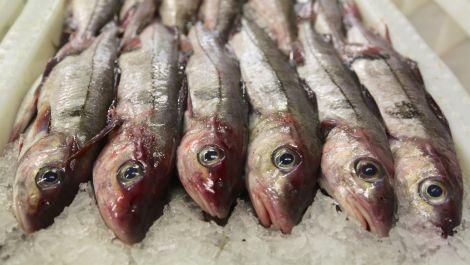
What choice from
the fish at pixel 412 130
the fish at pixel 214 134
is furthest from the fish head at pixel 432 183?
the fish at pixel 214 134

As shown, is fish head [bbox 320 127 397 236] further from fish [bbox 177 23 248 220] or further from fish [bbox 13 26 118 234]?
fish [bbox 13 26 118 234]

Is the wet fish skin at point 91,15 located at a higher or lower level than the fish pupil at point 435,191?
lower

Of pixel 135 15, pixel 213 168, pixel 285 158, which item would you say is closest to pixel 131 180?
pixel 213 168

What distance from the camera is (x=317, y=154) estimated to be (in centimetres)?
268

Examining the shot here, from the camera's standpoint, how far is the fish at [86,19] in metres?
3.49

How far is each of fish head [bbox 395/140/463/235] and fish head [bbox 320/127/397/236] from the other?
0.09 metres

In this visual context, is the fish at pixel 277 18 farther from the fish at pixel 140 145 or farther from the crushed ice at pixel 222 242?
the crushed ice at pixel 222 242

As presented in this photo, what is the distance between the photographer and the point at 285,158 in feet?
8.29

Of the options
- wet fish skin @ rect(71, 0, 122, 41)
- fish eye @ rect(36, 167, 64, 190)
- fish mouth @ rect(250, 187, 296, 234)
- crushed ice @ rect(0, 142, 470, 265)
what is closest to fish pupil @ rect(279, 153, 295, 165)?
fish mouth @ rect(250, 187, 296, 234)

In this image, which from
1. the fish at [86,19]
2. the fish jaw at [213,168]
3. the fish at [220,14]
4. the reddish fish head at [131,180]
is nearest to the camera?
the reddish fish head at [131,180]

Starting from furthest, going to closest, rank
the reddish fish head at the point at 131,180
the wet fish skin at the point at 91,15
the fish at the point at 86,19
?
the wet fish skin at the point at 91,15, the fish at the point at 86,19, the reddish fish head at the point at 131,180

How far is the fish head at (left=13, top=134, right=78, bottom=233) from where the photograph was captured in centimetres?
240

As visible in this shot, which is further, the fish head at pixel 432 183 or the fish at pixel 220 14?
the fish at pixel 220 14

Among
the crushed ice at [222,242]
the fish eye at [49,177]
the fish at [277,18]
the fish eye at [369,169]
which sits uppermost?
the fish eye at [369,169]
